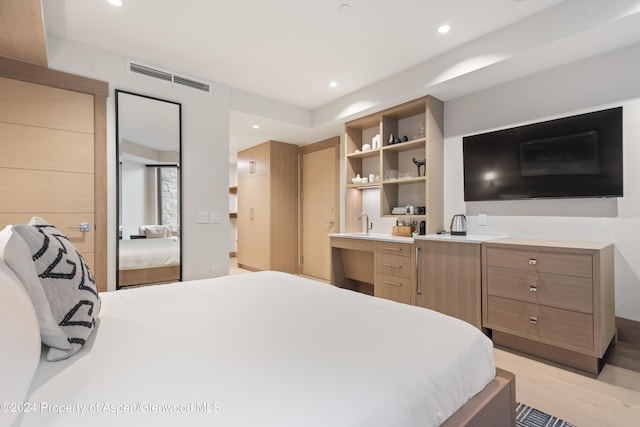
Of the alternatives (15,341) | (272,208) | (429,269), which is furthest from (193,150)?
(15,341)

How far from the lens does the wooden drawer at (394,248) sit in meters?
3.17

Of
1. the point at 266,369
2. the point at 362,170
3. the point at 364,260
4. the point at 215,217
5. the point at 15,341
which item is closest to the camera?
the point at 15,341

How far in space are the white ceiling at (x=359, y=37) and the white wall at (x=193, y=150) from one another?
0.18 metres

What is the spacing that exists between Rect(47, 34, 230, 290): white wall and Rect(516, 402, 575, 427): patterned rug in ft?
9.83

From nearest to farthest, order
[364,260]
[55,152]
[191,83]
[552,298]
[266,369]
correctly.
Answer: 1. [266,369]
2. [552,298]
3. [55,152]
4. [191,83]
5. [364,260]

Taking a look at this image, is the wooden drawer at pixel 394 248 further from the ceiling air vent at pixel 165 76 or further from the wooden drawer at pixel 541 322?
the ceiling air vent at pixel 165 76

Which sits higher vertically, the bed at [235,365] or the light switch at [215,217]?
the light switch at [215,217]

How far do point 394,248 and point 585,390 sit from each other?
1.79 m

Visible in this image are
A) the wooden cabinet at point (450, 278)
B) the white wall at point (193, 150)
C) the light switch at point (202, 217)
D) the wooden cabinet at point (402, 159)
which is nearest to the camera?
the wooden cabinet at point (450, 278)

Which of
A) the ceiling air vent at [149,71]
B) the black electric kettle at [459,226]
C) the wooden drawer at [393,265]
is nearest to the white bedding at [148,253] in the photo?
the ceiling air vent at [149,71]

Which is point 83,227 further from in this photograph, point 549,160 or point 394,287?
point 549,160

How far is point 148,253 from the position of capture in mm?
3094

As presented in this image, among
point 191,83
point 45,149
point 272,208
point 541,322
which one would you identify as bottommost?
point 541,322

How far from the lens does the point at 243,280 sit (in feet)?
6.48
